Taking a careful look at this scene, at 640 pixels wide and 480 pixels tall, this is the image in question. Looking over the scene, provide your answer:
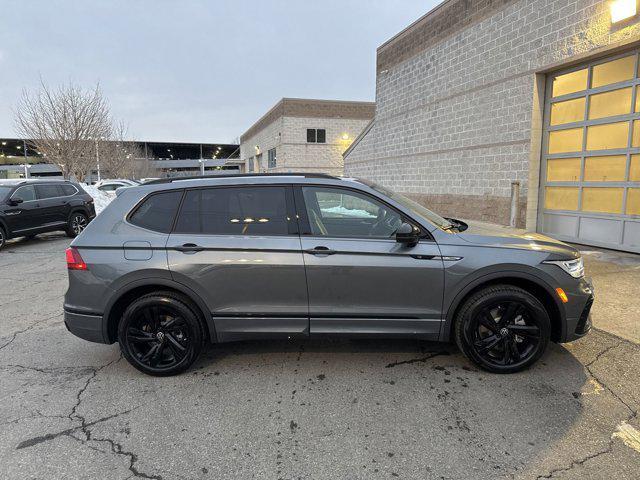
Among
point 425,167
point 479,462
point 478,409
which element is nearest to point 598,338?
point 478,409

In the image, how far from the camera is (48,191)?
460 inches

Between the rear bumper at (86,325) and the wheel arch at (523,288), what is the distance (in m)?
2.97

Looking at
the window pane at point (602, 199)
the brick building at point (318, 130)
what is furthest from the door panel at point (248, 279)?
the brick building at point (318, 130)

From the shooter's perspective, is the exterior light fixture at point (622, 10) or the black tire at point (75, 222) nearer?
the exterior light fixture at point (622, 10)

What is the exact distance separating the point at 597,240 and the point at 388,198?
7182 mm

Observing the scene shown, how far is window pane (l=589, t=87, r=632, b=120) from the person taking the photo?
7.89 metres

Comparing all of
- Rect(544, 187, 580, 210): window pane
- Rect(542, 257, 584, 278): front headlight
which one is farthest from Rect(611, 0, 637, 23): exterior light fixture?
Rect(542, 257, 584, 278): front headlight

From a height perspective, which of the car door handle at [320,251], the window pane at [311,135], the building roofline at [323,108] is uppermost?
the building roofline at [323,108]

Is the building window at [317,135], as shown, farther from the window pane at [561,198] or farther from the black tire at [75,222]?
the window pane at [561,198]

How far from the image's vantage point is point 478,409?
3.09 m

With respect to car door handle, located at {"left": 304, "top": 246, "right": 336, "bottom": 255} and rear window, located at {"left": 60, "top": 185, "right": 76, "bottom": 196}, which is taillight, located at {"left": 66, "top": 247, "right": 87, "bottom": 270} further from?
rear window, located at {"left": 60, "top": 185, "right": 76, "bottom": 196}

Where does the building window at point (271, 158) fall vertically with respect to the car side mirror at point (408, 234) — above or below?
above

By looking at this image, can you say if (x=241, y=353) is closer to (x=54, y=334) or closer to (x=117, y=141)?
(x=54, y=334)

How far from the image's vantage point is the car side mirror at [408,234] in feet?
11.0
